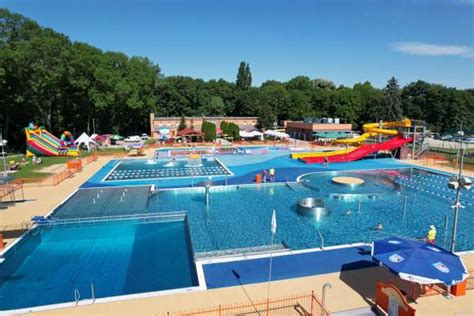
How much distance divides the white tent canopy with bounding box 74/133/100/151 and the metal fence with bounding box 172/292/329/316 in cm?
3633

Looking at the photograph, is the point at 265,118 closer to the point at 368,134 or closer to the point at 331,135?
the point at 331,135

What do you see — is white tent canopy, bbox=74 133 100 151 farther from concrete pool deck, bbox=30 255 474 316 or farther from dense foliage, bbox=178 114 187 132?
concrete pool deck, bbox=30 255 474 316

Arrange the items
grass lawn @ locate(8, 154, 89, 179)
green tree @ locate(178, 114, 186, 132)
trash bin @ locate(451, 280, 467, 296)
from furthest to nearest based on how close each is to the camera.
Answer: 1. green tree @ locate(178, 114, 186, 132)
2. grass lawn @ locate(8, 154, 89, 179)
3. trash bin @ locate(451, 280, 467, 296)

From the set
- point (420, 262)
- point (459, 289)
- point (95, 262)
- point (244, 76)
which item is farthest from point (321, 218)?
point (244, 76)

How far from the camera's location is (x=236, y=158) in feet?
126

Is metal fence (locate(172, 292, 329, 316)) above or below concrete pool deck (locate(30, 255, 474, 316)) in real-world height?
above

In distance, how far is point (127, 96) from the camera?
5456 centimetres

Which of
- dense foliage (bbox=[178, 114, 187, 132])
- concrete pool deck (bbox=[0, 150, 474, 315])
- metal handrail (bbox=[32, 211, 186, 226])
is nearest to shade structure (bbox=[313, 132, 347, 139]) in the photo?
dense foliage (bbox=[178, 114, 187, 132])

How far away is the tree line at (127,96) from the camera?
128 ft

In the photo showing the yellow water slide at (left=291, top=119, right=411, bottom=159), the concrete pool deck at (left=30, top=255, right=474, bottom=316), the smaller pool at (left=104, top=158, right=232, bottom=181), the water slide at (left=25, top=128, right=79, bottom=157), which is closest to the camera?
the concrete pool deck at (left=30, top=255, right=474, bottom=316)

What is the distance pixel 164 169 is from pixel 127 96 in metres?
27.7

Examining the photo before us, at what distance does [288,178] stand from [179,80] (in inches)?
1992

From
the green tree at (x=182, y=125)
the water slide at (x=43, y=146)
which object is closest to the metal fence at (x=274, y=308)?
the water slide at (x=43, y=146)

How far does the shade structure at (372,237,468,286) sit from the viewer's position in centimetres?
880
